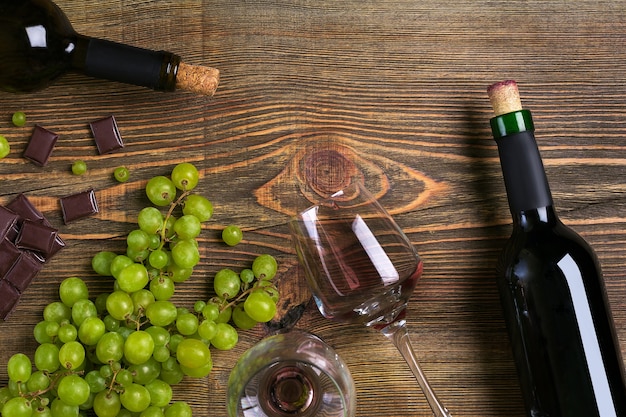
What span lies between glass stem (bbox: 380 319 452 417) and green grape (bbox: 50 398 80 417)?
555 mm

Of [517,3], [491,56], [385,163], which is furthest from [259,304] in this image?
[517,3]

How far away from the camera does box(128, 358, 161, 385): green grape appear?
3.66 ft

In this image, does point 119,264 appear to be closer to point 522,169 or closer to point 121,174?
point 121,174

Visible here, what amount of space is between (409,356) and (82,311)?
59 centimetres

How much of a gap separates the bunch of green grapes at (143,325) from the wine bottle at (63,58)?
0.17 metres

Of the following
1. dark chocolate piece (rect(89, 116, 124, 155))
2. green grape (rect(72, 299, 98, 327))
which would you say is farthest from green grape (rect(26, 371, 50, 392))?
dark chocolate piece (rect(89, 116, 124, 155))

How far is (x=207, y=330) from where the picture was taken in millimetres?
1116

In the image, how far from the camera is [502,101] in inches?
42.9

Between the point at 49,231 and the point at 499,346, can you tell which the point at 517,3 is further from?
the point at 49,231

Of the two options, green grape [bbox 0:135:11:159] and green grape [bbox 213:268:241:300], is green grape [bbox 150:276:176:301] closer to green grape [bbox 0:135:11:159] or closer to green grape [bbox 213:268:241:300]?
green grape [bbox 213:268:241:300]

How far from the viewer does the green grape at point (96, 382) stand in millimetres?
1111

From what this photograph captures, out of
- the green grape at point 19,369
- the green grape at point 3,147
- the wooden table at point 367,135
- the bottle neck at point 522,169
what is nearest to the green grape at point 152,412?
the wooden table at point 367,135

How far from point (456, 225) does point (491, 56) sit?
1.11 feet

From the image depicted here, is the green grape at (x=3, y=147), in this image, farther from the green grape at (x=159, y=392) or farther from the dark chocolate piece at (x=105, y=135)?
the green grape at (x=159, y=392)
